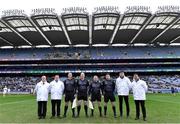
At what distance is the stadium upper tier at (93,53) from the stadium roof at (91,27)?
211 cm

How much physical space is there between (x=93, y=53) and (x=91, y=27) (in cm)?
1863

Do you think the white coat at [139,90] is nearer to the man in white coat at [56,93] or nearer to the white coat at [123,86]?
the white coat at [123,86]

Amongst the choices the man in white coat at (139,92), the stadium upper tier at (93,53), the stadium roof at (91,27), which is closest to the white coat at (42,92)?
the man in white coat at (139,92)

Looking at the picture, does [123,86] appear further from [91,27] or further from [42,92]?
[91,27]

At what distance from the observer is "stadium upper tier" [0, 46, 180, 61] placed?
208ft

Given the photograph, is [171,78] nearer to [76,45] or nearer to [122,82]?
[76,45]

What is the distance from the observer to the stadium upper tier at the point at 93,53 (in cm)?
6334

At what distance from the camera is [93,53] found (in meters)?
64.1

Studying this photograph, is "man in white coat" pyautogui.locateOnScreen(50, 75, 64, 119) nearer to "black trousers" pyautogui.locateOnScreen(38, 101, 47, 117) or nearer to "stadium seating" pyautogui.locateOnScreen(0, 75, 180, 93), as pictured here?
A: "black trousers" pyautogui.locateOnScreen(38, 101, 47, 117)

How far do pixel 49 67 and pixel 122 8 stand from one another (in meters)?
31.5

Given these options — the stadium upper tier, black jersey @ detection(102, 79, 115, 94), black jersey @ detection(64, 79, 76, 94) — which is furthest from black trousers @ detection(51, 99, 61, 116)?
the stadium upper tier

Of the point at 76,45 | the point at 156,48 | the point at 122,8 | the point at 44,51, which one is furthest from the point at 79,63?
the point at 122,8

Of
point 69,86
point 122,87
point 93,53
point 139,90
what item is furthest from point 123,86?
point 93,53

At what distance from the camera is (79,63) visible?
2544 inches
